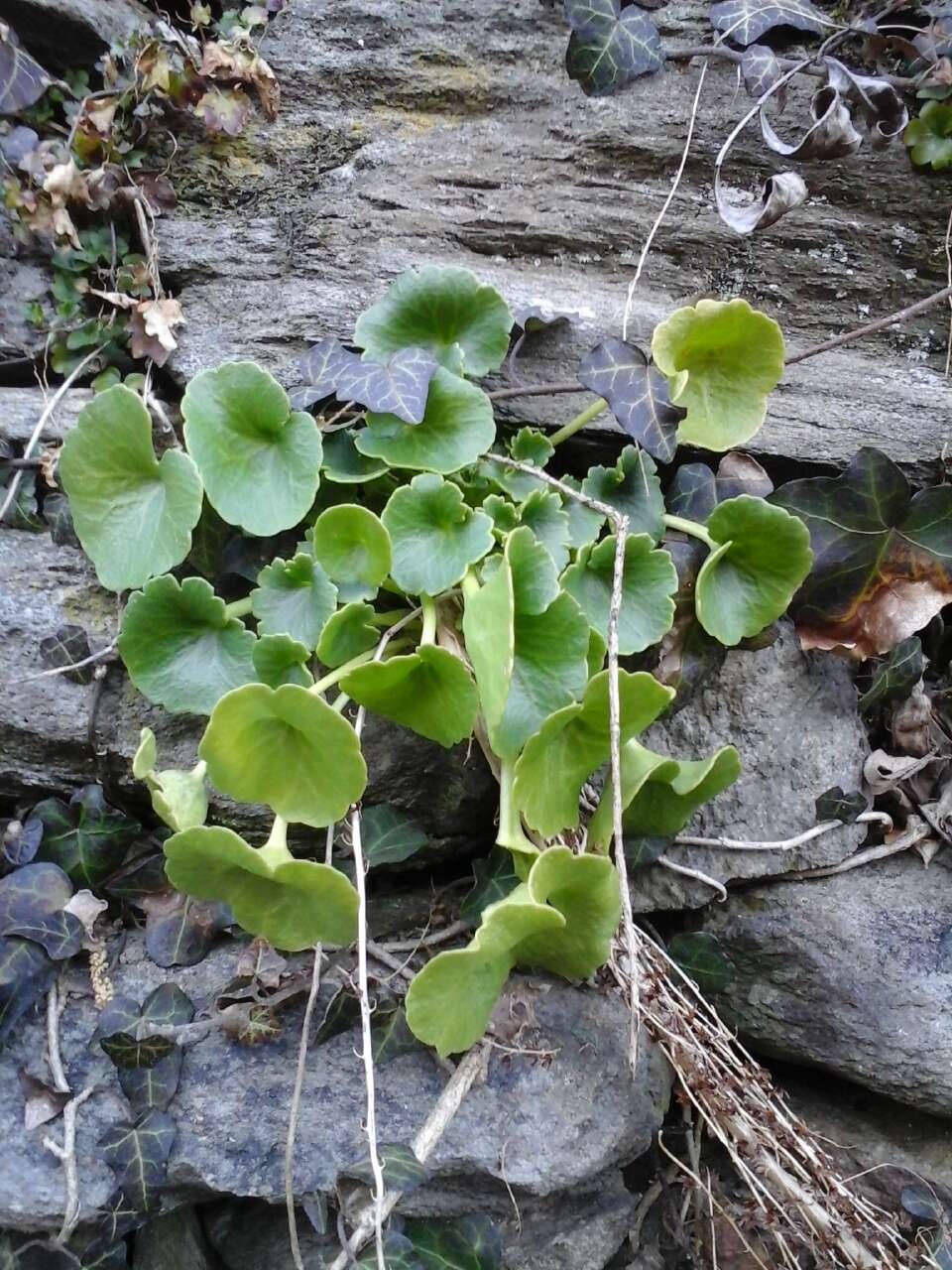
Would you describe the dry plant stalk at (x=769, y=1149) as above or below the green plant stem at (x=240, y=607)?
below

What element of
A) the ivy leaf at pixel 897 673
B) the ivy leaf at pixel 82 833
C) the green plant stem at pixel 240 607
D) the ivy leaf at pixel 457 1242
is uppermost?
the green plant stem at pixel 240 607

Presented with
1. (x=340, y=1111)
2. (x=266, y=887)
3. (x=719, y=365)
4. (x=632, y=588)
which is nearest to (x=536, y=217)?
(x=719, y=365)

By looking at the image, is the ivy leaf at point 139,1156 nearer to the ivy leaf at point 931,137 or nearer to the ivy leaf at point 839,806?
the ivy leaf at point 839,806

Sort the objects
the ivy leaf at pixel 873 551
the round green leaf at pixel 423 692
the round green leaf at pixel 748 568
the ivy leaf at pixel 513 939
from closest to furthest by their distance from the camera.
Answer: the ivy leaf at pixel 513 939
the round green leaf at pixel 423 692
the round green leaf at pixel 748 568
the ivy leaf at pixel 873 551

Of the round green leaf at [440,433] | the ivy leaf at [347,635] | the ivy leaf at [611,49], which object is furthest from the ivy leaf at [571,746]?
the ivy leaf at [611,49]

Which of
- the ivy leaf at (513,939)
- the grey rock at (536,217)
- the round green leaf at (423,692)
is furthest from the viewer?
the grey rock at (536,217)

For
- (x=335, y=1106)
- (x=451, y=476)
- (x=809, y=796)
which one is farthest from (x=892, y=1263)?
(x=451, y=476)
